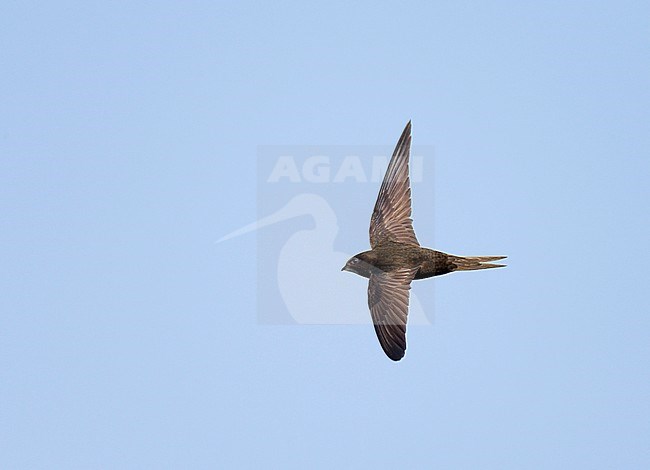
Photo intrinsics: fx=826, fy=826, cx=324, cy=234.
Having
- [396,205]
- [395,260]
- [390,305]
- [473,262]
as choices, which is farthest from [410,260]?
[396,205]

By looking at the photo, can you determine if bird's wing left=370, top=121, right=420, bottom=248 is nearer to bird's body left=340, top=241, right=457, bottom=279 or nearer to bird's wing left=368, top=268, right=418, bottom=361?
bird's body left=340, top=241, right=457, bottom=279

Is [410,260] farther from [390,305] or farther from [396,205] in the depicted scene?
[396,205]

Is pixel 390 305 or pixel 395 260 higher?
pixel 395 260

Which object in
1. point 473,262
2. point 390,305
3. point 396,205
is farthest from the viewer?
point 396,205

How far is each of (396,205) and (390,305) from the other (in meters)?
2.71

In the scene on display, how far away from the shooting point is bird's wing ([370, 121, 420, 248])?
62.2 feet

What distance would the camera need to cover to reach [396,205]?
19312 millimetres

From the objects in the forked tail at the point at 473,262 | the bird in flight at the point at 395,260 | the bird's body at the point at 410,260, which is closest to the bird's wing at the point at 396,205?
the bird in flight at the point at 395,260

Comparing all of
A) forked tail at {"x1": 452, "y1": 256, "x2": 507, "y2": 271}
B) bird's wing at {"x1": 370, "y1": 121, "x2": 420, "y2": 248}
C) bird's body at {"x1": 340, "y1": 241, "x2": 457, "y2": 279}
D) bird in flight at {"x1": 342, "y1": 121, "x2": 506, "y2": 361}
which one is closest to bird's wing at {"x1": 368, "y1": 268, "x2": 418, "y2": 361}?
bird in flight at {"x1": 342, "y1": 121, "x2": 506, "y2": 361}

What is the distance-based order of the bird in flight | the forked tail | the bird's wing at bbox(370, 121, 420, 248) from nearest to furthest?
the bird in flight → the forked tail → the bird's wing at bbox(370, 121, 420, 248)

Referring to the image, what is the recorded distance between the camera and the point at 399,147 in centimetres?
1884

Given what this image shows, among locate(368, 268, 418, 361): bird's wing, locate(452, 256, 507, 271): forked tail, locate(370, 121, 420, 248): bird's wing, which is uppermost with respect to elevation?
locate(370, 121, 420, 248): bird's wing

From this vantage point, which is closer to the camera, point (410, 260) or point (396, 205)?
point (410, 260)

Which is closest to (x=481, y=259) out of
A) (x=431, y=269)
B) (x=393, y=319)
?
(x=431, y=269)
